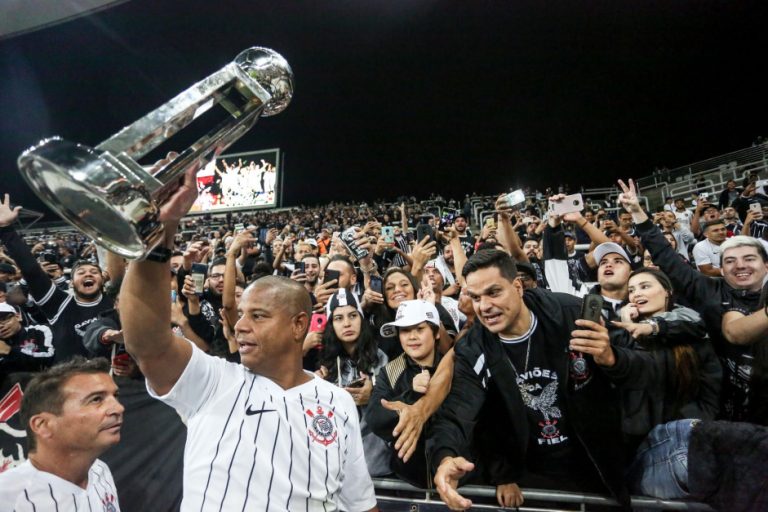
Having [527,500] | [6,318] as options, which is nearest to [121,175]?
[527,500]

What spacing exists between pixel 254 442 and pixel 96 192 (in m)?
1.09

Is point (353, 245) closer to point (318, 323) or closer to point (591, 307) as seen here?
point (318, 323)

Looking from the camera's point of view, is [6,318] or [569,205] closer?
[6,318]

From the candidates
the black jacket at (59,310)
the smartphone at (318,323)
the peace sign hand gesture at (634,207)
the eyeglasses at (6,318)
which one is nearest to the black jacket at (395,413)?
the smartphone at (318,323)

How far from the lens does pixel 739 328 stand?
246 cm

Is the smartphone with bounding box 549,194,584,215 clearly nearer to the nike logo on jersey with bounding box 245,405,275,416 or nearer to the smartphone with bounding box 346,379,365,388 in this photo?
the smartphone with bounding box 346,379,365,388

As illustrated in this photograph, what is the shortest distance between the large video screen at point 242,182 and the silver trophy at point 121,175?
21401 mm

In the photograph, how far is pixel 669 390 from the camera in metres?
2.49

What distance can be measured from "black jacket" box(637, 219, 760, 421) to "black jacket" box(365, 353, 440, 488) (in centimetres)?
161

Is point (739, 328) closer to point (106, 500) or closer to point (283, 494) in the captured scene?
point (283, 494)

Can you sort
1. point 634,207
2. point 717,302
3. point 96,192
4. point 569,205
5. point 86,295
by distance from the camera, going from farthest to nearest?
point 569,205 < point 86,295 < point 634,207 < point 717,302 < point 96,192

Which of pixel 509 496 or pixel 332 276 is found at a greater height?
pixel 332 276

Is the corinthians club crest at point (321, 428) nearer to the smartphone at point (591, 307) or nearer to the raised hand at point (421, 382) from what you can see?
the raised hand at point (421, 382)

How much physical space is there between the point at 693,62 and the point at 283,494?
2402cm
